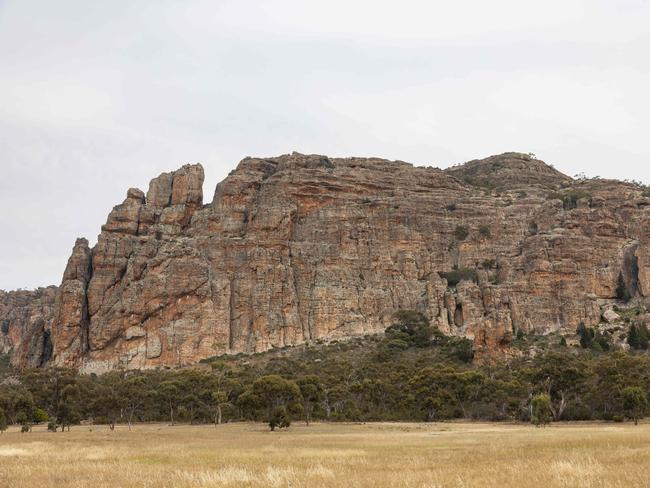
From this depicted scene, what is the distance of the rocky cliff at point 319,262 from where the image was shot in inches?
4688

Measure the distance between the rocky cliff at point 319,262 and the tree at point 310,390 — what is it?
1652 inches

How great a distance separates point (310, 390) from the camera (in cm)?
7000

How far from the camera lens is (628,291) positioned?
12169 cm

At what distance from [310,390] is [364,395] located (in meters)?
10.1

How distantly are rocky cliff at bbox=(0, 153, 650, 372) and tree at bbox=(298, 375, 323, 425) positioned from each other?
42.0 metres

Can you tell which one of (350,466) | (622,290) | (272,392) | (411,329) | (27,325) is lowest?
(272,392)

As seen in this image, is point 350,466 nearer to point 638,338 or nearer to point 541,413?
point 541,413

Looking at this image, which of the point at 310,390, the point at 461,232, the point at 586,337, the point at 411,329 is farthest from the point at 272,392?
the point at 461,232

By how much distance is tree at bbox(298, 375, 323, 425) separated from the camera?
229 ft

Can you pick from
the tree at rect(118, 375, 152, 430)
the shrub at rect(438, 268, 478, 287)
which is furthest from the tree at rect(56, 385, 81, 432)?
the shrub at rect(438, 268, 478, 287)

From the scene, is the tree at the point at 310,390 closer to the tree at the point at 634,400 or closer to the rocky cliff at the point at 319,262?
the tree at the point at 634,400

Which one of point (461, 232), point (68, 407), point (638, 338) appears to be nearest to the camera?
point (68, 407)

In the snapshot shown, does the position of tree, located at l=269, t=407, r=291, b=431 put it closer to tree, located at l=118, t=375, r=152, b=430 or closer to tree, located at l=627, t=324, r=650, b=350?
tree, located at l=118, t=375, r=152, b=430

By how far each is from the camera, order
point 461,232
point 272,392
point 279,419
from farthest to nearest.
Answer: point 461,232, point 272,392, point 279,419
